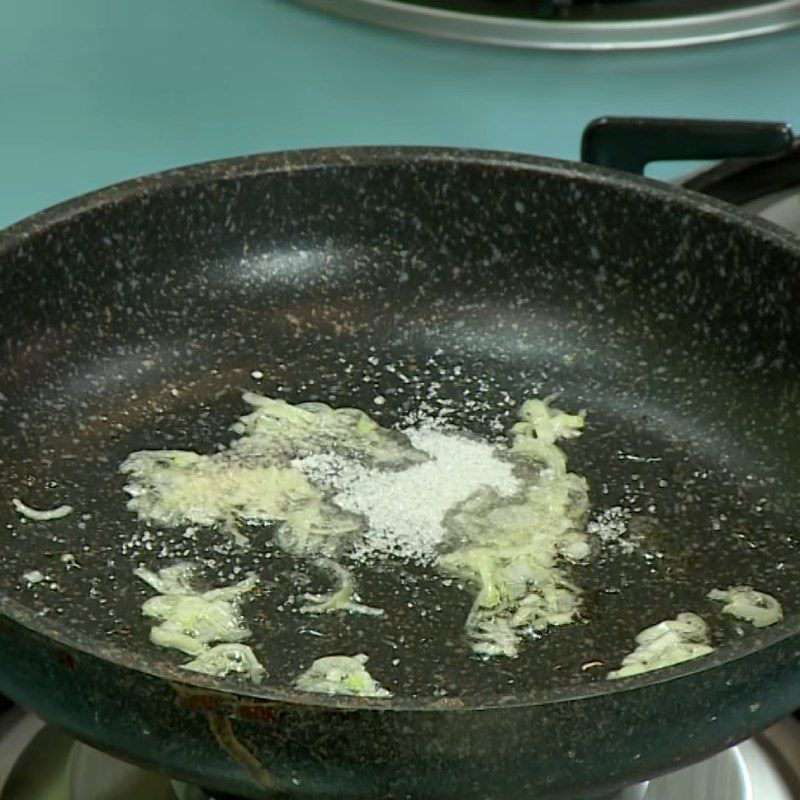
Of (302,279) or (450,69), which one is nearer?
(302,279)

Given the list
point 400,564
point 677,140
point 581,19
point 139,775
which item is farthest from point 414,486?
point 581,19

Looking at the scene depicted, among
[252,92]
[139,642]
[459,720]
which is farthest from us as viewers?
[252,92]

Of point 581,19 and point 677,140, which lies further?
point 581,19

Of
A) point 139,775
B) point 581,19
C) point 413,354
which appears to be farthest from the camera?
point 581,19

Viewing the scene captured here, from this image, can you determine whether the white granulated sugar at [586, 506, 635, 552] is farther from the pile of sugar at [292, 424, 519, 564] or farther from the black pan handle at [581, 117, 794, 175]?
the black pan handle at [581, 117, 794, 175]

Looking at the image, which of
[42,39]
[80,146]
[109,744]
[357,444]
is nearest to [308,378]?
[357,444]

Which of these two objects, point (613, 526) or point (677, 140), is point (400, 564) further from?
point (677, 140)

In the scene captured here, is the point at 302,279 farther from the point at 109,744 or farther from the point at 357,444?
the point at 109,744

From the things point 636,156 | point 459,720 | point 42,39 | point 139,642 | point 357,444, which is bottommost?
point 459,720
